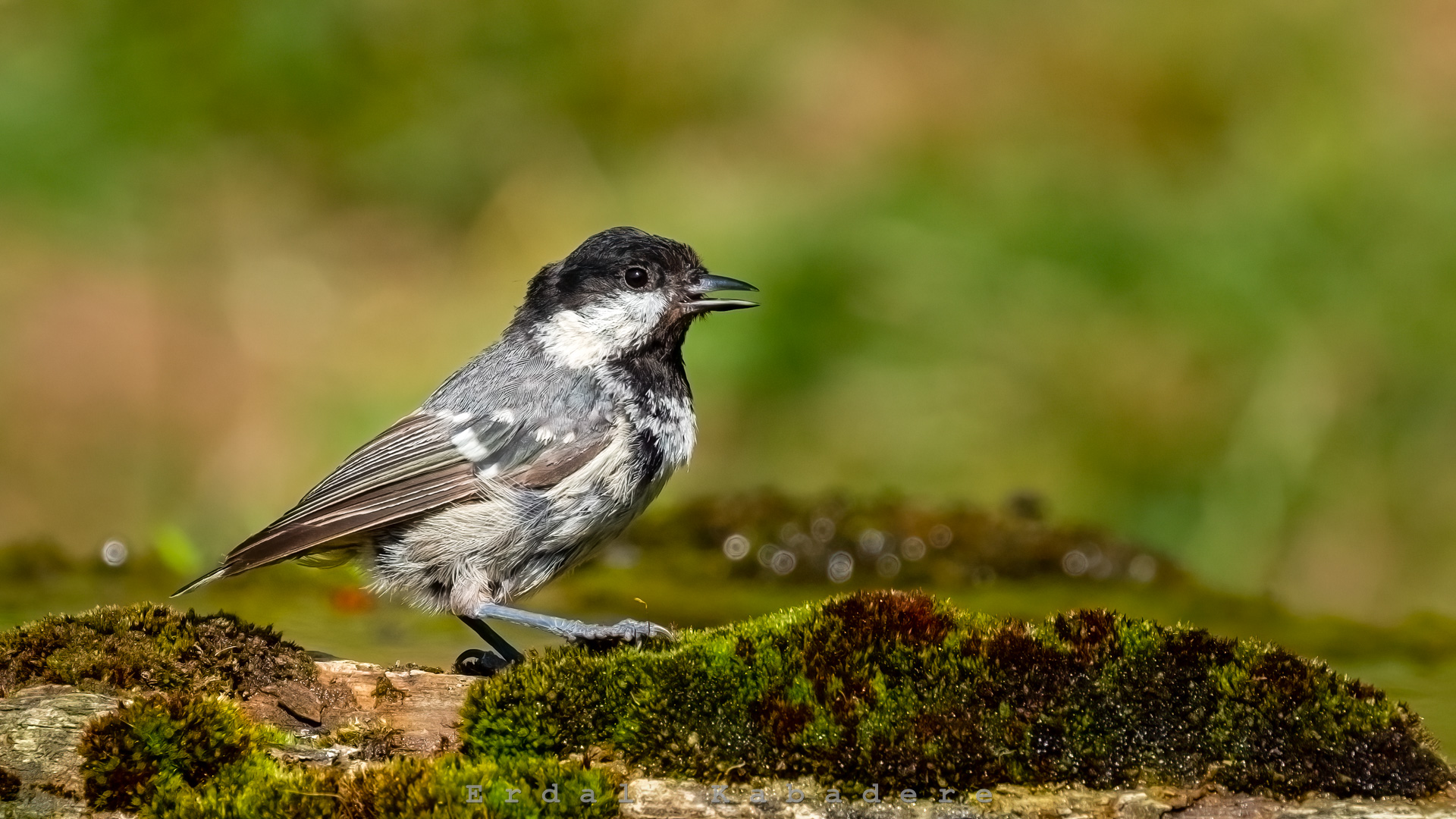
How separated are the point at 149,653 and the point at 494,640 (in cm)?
110

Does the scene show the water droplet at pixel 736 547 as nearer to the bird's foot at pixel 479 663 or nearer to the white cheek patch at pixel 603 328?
the white cheek patch at pixel 603 328

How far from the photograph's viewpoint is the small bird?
396cm

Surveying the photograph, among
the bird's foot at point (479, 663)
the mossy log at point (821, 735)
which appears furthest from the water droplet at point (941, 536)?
the mossy log at point (821, 735)

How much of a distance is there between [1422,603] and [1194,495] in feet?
3.41

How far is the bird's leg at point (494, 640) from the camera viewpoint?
3.90 m

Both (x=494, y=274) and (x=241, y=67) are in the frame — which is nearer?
(x=494, y=274)

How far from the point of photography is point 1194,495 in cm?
674

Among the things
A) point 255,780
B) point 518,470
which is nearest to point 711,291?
point 518,470

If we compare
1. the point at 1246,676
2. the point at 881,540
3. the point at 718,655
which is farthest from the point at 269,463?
the point at 1246,676

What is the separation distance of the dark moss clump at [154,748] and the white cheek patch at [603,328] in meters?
1.84

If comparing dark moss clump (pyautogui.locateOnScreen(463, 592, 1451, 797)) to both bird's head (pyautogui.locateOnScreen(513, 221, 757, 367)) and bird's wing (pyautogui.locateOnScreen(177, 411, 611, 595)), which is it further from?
bird's head (pyautogui.locateOnScreen(513, 221, 757, 367))

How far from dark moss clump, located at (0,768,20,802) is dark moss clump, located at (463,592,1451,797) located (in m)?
0.79

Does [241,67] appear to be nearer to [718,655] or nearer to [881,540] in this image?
[881,540]

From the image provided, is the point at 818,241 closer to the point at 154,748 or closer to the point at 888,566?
the point at 888,566
